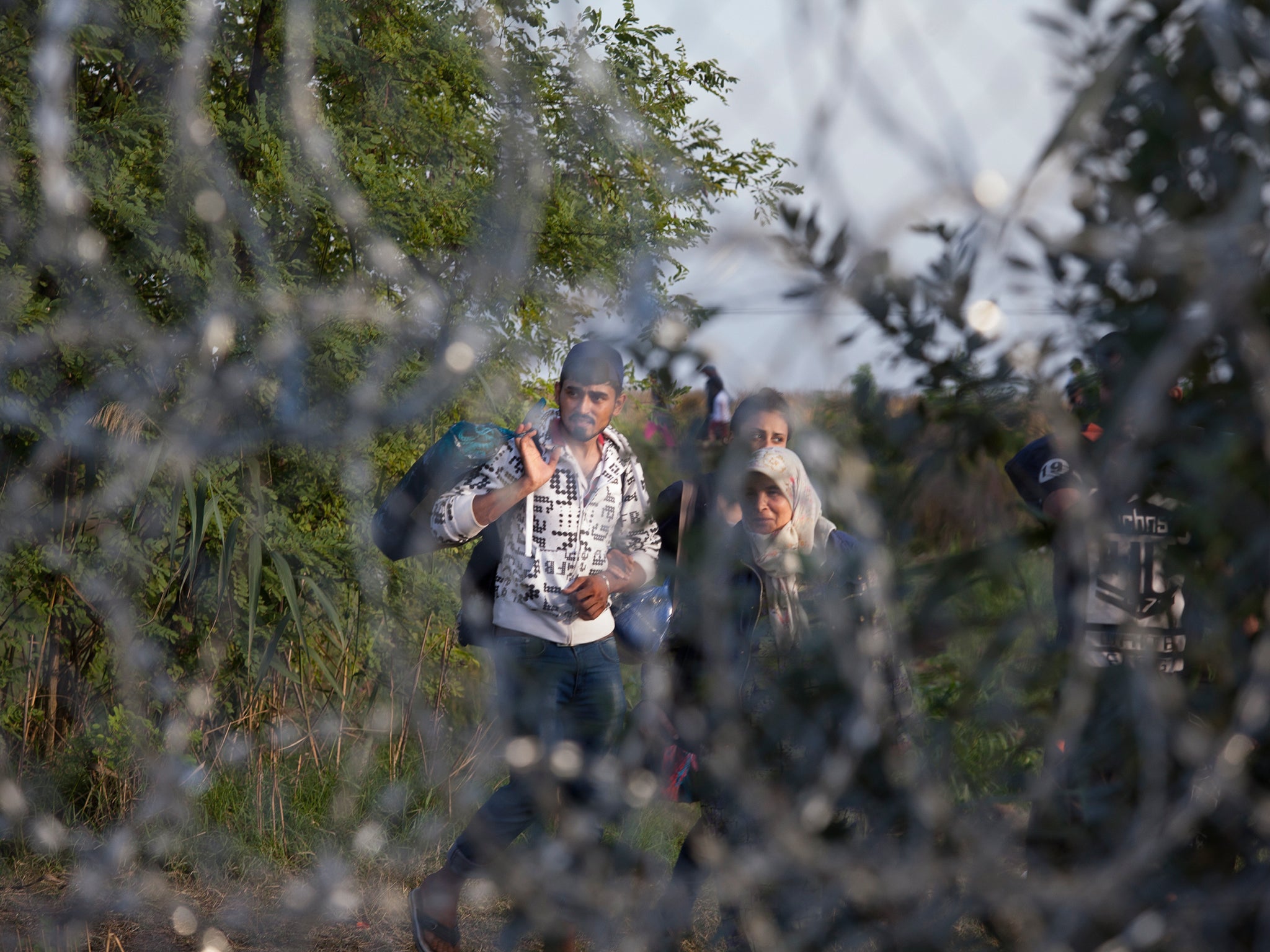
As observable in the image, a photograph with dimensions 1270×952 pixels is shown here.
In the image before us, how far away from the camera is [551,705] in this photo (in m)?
2.85

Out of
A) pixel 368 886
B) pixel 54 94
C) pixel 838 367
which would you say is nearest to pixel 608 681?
pixel 368 886

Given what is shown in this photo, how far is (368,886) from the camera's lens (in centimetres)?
380

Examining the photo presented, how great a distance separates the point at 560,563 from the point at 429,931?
44.4 inches

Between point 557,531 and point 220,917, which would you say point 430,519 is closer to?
point 557,531

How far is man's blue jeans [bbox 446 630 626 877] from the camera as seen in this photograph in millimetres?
2822

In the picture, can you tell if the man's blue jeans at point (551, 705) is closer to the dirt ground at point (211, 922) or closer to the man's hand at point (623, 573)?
the man's hand at point (623, 573)

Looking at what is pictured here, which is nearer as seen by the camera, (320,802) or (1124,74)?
(1124,74)

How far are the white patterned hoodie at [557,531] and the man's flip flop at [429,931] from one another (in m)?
0.88

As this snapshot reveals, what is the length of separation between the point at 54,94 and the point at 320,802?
2812mm

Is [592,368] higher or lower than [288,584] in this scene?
higher

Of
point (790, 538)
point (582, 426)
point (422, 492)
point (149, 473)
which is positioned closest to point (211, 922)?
point (149, 473)

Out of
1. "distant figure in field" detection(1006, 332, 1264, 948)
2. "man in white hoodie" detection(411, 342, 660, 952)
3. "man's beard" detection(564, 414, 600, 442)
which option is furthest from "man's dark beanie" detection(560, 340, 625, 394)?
"distant figure in field" detection(1006, 332, 1264, 948)

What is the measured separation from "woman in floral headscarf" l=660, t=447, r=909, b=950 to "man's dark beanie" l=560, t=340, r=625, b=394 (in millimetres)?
1171

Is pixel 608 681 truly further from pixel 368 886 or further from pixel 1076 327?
pixel 1076 327
